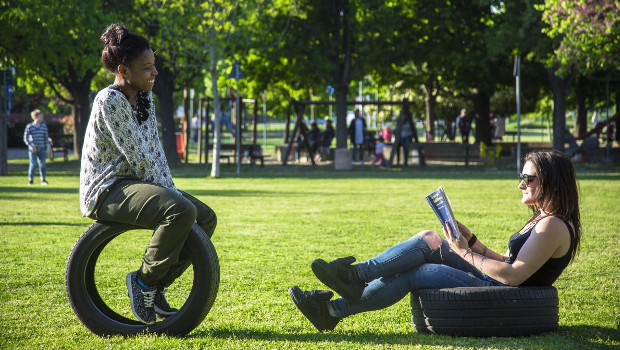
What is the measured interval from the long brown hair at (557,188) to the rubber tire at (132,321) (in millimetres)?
1980

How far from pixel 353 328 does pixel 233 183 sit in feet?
56.8

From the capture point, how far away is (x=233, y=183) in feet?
74.7

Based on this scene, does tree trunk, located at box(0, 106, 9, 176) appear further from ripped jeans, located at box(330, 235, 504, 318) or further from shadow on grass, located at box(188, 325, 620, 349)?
ripped jeans, located at box(330, 235, 504, 318)

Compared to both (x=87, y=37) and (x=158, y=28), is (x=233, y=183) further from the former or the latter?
(x=158, y=28)

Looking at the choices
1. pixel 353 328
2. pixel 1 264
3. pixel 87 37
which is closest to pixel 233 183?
pixel 87 37

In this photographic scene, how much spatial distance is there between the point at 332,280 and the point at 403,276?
0.44 metres

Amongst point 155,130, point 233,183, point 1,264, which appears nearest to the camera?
point 155,130

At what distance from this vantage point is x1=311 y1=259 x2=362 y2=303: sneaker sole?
5.21m

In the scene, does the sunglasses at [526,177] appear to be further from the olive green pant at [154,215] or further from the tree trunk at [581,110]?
the tree trunk at [581,110]

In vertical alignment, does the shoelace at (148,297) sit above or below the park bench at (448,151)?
below

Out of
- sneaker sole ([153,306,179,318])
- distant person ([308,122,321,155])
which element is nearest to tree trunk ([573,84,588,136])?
distant person ([308,122,321,155])

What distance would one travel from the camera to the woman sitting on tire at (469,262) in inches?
199

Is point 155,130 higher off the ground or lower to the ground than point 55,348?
higher

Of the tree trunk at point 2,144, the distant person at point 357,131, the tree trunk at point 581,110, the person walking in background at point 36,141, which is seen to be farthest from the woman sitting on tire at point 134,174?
the tree trunk at point 581,110
